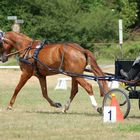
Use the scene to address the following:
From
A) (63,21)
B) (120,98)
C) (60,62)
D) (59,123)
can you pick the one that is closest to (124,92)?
(120,98)

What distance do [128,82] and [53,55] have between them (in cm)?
232

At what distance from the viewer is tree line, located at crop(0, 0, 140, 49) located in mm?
46125

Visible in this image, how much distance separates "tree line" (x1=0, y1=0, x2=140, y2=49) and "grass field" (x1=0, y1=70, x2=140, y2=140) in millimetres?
26773

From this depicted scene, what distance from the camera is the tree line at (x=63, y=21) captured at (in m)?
46.1

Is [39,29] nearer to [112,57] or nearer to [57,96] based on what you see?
[112,57]

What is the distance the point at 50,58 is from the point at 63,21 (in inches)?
1231

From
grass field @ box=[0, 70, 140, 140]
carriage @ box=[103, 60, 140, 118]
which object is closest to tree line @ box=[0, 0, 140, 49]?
grass field @ box=[0, 70, 140, 140]

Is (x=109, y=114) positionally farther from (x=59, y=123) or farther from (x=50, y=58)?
(x=50, y=58)

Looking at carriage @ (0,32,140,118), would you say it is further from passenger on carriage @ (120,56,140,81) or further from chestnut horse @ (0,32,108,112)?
passenger on carriage @ (120,56,140,81)

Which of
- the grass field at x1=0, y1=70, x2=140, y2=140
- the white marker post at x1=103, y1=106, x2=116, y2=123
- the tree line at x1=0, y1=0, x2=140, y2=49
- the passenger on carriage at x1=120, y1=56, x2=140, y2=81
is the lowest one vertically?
the grass field at x1=0, y1=70, x2=140, y2=140

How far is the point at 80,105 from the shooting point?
698 inches

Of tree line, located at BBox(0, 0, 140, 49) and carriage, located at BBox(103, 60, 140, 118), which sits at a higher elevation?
tree line, located at BBox(0, 0, 140, 49)

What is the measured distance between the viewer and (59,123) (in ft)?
42.7

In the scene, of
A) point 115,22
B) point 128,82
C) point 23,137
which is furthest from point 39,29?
point 23,137
